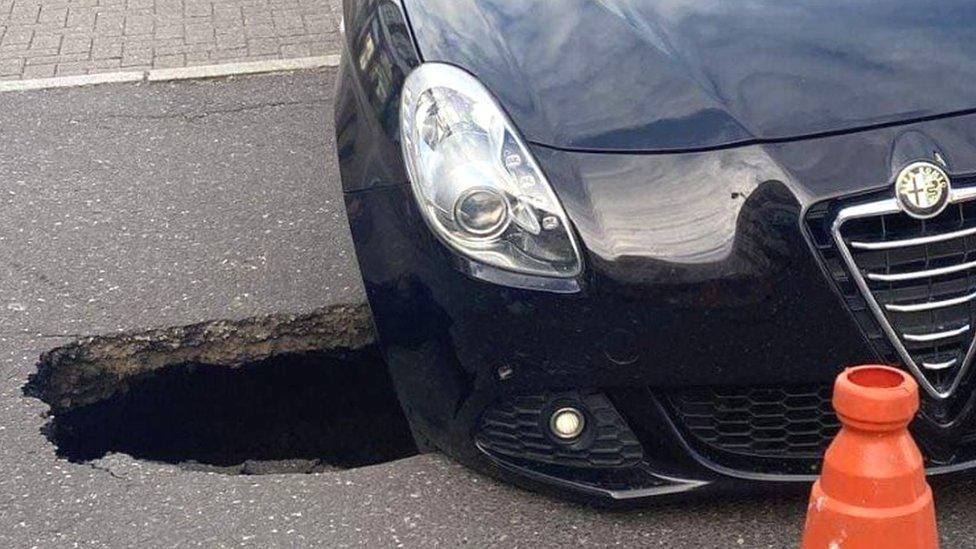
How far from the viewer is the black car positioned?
9.14ft

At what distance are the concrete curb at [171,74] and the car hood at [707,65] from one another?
3.18 m

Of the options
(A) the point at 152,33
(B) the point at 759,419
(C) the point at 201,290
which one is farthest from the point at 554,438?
(A) the point at 152,33

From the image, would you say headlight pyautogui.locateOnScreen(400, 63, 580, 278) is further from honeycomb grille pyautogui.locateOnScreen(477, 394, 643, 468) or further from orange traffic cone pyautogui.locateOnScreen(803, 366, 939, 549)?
orange traffic cone pyautogui.locateOnScreen(803, 366, 939, 549)

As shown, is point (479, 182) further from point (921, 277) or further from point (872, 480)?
point (872, 480)

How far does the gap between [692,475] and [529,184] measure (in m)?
0.69

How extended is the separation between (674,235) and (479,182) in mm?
427

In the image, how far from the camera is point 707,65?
299 centimetres

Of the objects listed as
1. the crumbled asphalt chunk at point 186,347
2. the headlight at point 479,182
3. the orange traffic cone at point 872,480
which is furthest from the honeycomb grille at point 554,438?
the crumbled asphalt chunk at point 186,347

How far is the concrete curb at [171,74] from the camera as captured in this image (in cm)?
620

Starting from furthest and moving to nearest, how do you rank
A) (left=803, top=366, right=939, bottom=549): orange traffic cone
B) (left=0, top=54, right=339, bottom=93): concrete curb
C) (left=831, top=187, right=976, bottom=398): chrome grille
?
(left=0, top=54, right=339, bottom=93): concrete curb < (left=831, top=187, right=976, bottom=398): chrome grille < (left=803, top=366, right=939, bottom=549): orange traffic cone

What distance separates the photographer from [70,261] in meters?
4.44

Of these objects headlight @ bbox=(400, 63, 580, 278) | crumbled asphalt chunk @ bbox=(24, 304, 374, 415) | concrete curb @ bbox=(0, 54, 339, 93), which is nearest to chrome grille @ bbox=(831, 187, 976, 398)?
headlight @ bbox=(400, 63, 580, 278)

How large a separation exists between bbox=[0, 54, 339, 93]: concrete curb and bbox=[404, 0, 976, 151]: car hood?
318 cm


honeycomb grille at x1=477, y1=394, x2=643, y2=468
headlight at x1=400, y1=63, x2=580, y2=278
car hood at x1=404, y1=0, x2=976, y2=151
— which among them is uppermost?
car hood at x1=404, y1=0, x2=976, y2=151
